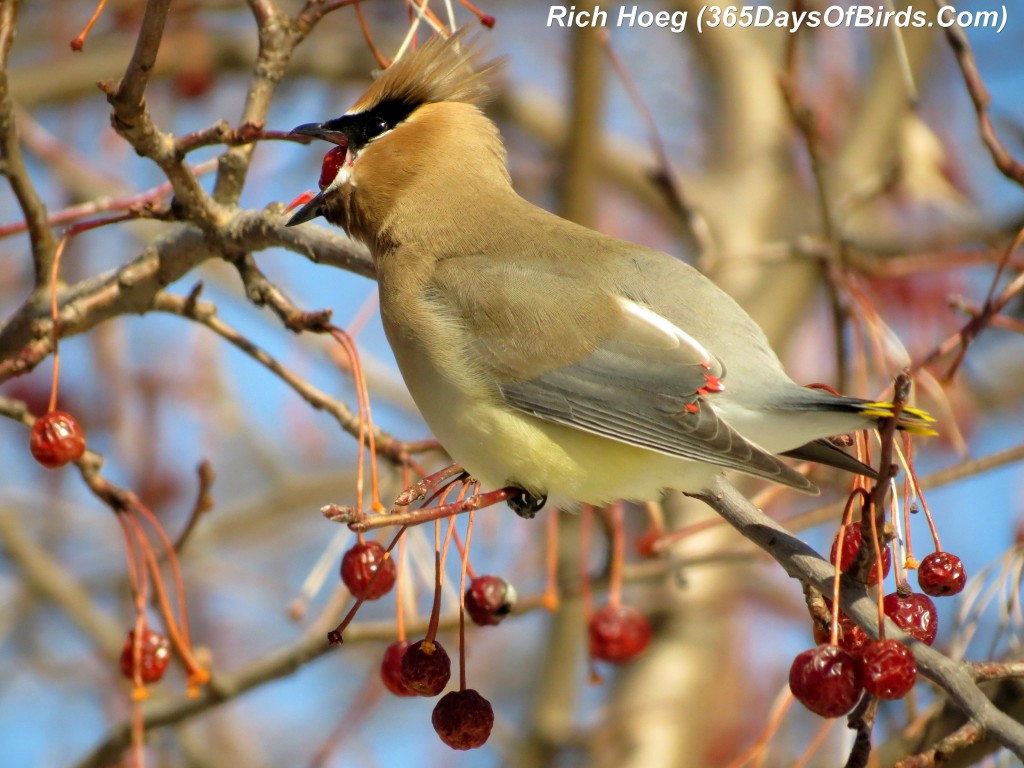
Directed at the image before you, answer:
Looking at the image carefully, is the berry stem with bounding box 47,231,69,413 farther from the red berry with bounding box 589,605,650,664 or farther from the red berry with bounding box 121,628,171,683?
the red berry with bounding box 589,605,650,664

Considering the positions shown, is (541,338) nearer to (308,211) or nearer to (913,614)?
(308,211)

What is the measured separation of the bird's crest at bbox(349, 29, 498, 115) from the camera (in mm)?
2934

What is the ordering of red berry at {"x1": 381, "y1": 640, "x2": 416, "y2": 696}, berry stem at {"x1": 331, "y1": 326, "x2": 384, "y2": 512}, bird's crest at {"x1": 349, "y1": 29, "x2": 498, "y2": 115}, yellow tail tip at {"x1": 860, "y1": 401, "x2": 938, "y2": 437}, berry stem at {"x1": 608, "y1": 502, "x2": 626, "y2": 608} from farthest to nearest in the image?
berry stem at {"x1": 608, "y1": 502, "x2": 626, "y2": 608} → bird's crest at {"x1": 349, "y1": 29, "x2": 498, "y2": 115} → red berry at {"x1": 381, "y1": 640, "x2": 416, "y2": 696} → berry stem at {"x1": 331, "y1": 326, "x2": 384, "y2": 512} → yellow tail tip at {"x1": 860, "y1": 401, "x2": 938, "y2": 437}

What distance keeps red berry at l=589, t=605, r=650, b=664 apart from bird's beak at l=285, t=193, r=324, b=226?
1.27m

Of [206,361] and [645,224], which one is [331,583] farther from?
[645,224]

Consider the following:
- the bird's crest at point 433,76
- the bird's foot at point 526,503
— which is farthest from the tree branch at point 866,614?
the bird's crest at point 433,76

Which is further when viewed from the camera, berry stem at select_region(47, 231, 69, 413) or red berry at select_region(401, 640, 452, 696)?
berry stem at select_region(47, 231, 69, 413)

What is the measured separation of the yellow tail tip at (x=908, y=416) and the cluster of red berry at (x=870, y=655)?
201 mm

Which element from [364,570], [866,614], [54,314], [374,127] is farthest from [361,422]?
[866,614]

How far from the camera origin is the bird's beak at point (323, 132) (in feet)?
8.98

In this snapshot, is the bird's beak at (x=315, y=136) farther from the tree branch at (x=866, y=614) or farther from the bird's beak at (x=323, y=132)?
the tree branch at (x=866, y=614)

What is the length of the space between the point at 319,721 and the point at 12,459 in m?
2.01

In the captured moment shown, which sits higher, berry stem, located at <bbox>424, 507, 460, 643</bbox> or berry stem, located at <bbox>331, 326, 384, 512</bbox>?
berry stem, located at <bbox>331, 326, 384, 512</bbox>

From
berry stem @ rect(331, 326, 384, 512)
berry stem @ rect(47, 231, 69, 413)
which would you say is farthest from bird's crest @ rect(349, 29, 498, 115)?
berry stem @ rect(47, 231, 69, 413)
